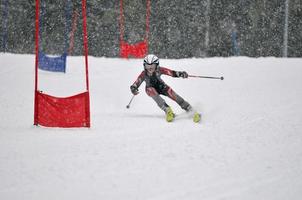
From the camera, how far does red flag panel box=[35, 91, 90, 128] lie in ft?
30.1

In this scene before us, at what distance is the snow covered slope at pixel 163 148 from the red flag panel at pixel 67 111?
0.85 ft

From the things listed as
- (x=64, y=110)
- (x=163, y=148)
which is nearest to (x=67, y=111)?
(x=64, y=110)

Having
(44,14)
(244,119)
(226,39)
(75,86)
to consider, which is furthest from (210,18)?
(244,119)

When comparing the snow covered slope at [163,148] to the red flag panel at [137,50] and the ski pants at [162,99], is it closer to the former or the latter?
Result: the ski pants at [162,99]

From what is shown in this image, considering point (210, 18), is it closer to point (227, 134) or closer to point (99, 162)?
point (227, 134)

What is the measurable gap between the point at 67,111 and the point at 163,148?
2604mm

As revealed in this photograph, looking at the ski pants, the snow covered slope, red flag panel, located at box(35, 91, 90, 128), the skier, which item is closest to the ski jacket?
the skier

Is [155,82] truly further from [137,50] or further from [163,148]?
[137,50]

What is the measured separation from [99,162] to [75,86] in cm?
850

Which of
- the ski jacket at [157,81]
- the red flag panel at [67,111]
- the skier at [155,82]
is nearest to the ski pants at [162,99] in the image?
the skier at [155,82]

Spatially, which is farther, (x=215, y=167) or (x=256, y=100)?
(x=256, y=100)

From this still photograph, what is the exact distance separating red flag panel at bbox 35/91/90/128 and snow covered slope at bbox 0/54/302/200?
0.26m

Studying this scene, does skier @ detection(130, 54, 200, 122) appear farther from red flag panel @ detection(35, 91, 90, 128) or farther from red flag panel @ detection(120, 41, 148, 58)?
red flag panel @ detection(120, 41, 148, 58)

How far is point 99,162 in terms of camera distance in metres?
6.53
